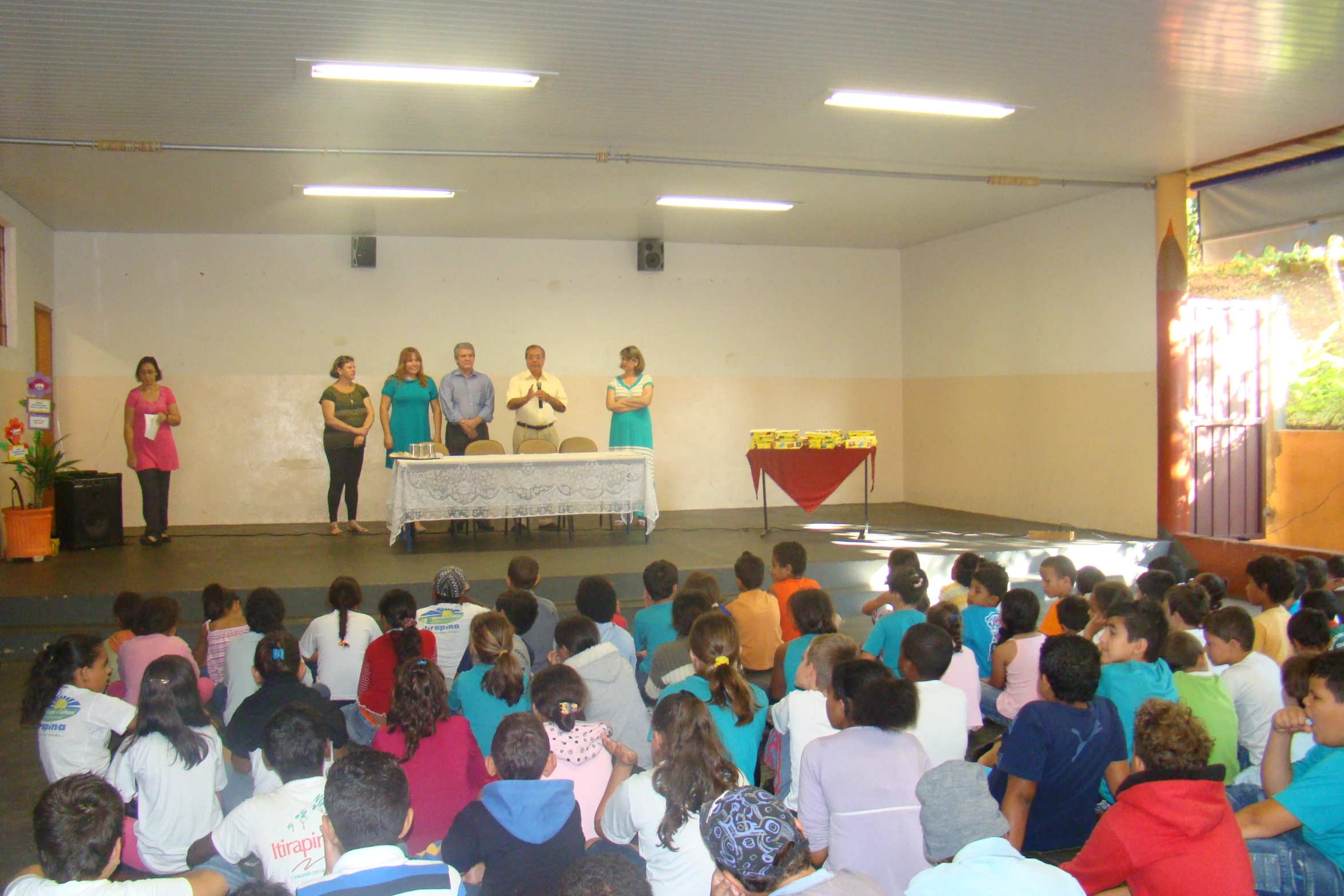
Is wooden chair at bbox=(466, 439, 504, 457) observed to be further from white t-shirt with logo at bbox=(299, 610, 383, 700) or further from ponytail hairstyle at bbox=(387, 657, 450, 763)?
ponytail hairstyle at bbox=(387, 657, 450, 763)

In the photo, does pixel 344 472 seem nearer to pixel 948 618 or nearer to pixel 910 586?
pixel 910 586

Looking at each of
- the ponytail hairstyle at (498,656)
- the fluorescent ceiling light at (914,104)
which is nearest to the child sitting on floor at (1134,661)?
the ponytail hairstyle at (498,656)

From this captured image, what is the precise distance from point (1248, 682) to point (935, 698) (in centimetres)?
117

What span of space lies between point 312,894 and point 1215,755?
262 centimetres

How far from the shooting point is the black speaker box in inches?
306

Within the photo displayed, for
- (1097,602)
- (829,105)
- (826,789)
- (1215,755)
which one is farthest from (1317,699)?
(829,105)

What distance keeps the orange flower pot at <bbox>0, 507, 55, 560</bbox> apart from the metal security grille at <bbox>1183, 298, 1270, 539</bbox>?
8.93 m

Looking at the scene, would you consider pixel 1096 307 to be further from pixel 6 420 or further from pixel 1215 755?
pixel 6 420

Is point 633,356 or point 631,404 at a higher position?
point 633,356

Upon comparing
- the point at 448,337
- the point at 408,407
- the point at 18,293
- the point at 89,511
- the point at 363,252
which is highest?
the point at 363,252

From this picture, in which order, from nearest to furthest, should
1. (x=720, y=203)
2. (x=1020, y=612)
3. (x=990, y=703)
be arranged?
(x=1020, y=612) < (x=990, y=703) < (x=720, y=203)

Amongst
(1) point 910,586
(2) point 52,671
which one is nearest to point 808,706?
(1) point 910,586

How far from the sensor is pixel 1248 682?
321 cm

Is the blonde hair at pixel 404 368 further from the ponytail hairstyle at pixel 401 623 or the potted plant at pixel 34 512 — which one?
the ponytail hairstyle at pixel 401 623
